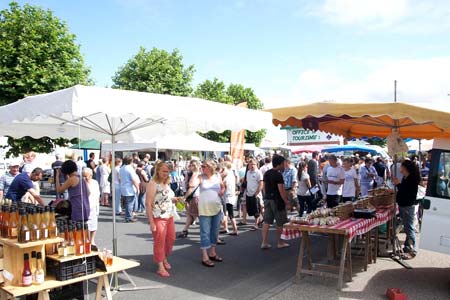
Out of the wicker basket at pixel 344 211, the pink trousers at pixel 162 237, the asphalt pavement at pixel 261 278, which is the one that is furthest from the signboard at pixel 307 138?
the pink trousers at pixel 162 237

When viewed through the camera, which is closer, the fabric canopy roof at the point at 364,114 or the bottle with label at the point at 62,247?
the bottle with label at the point at 62,247

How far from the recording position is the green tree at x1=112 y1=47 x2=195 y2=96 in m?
26.9

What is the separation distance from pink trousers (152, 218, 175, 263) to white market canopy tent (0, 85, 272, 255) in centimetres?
59

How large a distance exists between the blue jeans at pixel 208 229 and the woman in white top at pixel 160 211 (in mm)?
558

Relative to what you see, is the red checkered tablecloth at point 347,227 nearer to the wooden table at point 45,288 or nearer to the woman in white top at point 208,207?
the woman in white top at point 208,207

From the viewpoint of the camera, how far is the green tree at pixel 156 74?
26.9m

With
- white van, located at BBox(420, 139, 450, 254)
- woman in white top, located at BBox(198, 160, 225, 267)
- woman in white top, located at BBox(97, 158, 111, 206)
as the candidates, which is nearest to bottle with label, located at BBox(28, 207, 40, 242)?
woman in white top, located at BBox(198, 160, 225, 267)

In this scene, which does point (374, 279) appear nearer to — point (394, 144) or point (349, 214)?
point (349, 214)

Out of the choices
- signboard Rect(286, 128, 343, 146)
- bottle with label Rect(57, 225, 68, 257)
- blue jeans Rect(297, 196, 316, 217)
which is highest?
signboard Rect(286, 128, 343, 146)

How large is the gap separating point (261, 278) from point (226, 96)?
112ft

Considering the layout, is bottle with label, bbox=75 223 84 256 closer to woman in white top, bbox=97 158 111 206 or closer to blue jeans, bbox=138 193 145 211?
blue jeans, bbox=138 193 145 211

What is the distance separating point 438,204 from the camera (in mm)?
5043

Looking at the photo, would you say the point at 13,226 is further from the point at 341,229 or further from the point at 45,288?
the point at 341,229

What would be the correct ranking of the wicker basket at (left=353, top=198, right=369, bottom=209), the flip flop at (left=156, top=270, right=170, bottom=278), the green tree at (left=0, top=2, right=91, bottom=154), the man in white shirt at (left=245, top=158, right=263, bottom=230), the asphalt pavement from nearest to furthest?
the asphalt pavement, the flip flop at (left=156, top=270, right=170, bottom=278), the wicker basket at (left=353, top=198, right=369, bottom=209), the man in white shirt at (left=245, top=158, right=263, bottom=230), the green tree at (left=0, top=2, right=91, bottom=154)
